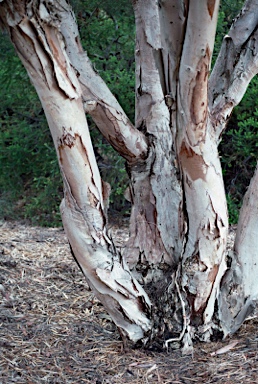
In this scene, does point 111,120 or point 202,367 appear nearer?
point 202,367

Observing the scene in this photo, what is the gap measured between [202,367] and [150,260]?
70 cm

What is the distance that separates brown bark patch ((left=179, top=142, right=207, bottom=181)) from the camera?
8.55 feet

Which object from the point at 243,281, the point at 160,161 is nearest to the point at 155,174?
the point at 160,161

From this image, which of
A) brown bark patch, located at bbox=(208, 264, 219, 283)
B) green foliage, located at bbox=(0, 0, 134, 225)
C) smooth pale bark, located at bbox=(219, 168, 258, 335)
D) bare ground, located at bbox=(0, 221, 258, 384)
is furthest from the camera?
green foliage, located at bbox=(0, 0, 134, 225)

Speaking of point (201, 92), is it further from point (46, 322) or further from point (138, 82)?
point (46, 322)

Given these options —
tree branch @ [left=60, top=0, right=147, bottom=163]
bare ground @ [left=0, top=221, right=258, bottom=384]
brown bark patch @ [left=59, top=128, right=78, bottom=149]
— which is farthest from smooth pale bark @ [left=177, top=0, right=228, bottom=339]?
brown bark patch @ [left=59, top=128, right=78, bottom=149]

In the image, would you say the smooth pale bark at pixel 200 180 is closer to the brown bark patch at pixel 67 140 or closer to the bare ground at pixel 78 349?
the bare ground at pixel 78 349

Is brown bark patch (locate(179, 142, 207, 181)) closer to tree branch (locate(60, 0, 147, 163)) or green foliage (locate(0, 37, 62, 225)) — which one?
tree branch (locate(60, 0, 147, 163))

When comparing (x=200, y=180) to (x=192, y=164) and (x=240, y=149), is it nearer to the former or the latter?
(x=192, y=164)

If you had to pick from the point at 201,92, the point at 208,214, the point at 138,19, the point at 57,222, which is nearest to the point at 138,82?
the point at 138,19

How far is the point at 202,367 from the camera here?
264 centimetres

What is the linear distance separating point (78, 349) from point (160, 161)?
113 cm

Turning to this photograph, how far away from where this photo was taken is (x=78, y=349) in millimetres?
2850

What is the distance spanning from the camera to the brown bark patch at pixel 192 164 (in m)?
2.61
